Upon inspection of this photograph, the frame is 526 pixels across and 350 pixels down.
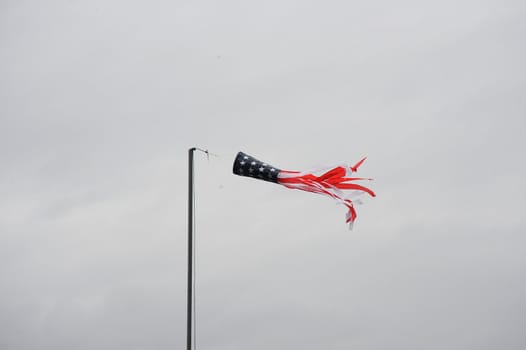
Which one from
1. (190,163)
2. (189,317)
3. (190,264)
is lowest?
(189,317)

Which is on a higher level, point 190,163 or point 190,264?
point 190,163

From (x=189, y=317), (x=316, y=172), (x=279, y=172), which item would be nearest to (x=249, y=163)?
(x=279, y=172)

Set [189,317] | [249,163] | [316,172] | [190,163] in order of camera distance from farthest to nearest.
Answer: [316,172] → [249,163] → [190,163] → [189,317]

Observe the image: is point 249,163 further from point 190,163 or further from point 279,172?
point 190,163

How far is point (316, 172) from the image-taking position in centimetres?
2289

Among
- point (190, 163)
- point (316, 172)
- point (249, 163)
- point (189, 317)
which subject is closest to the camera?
point (189, 317)

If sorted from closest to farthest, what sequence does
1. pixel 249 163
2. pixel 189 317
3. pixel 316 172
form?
pixel 189 317 → pixel 249 163 → pixel 316 172

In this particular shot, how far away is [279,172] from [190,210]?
15.3ft

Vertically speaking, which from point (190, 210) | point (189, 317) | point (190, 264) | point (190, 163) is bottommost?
point (189, 317)

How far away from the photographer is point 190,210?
18.1 m

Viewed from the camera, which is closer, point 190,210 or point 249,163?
point 190,210

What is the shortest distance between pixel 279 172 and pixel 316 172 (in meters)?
1.49

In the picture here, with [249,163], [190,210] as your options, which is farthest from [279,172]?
[190,210]

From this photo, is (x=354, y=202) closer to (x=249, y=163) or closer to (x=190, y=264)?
(x=249, y=163)
